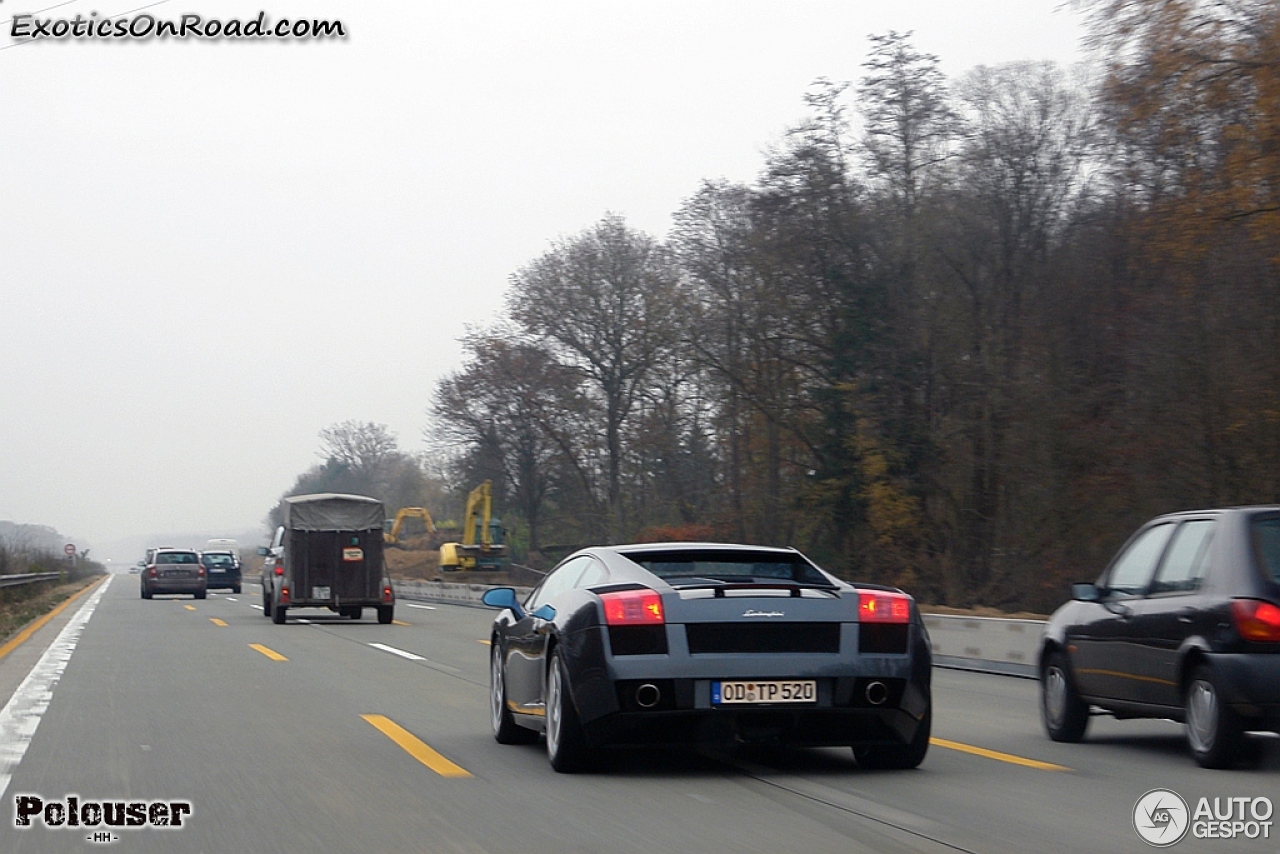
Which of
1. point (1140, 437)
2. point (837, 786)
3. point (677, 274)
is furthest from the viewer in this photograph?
point (677, 274)

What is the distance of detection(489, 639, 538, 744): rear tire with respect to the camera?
10188 mm

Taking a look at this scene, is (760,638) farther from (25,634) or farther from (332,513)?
(332,513)

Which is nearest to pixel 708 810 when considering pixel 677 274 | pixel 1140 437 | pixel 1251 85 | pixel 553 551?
pixel 1251 85

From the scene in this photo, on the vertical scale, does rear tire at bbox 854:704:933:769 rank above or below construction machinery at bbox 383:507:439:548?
below

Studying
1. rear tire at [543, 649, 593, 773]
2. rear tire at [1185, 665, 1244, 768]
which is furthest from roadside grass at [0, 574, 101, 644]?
rear tire at [1185, 665, 1244, 768]

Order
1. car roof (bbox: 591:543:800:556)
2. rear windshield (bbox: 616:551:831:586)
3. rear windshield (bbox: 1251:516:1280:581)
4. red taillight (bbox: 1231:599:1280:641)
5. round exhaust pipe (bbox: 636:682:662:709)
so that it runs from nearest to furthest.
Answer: round exhaust pipe (bbox: 636:682:662:709), red taillight (bbox: 1231:599:1280:641), rear windshield (bbox: 1251:516:1280:581), rear windshield (bbox: 616:551:831:586), car roof (bbox: 591:543:800:556)

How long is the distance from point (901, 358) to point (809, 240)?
383 centimetres

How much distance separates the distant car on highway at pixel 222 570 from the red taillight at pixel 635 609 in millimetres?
56039

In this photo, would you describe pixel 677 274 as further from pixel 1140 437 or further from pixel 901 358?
pixel 1140 437

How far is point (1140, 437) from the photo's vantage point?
29797 millimetres

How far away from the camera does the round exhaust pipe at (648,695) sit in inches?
314

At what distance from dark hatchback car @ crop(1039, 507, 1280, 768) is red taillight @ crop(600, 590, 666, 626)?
3.04 meters

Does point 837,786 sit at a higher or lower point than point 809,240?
lower
